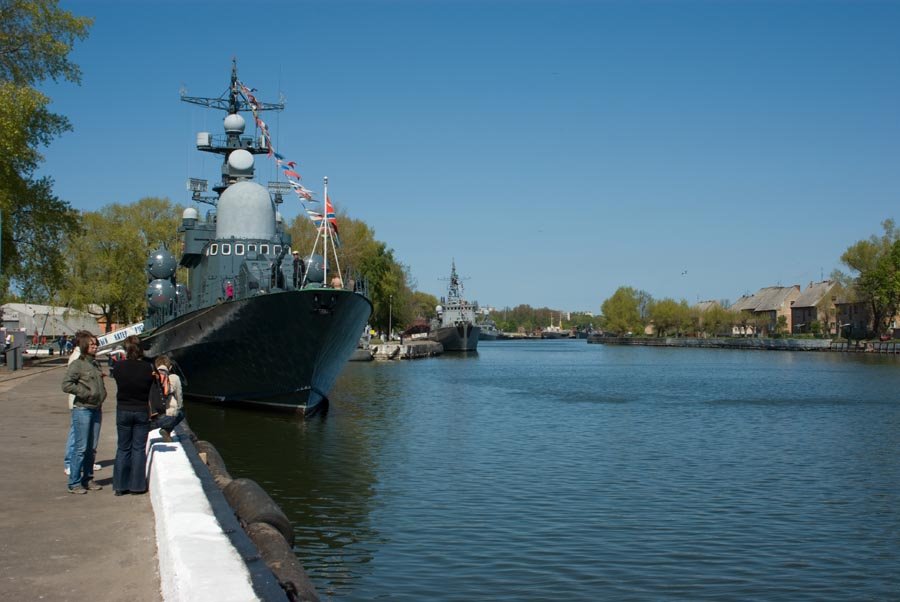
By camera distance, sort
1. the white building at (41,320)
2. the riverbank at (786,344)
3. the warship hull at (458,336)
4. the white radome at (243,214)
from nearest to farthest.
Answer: the white radome at (243,214), the white building at (41,320), the riverbank at (786,344), the warship hull at (458,336)

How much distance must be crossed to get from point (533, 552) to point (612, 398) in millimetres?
27693

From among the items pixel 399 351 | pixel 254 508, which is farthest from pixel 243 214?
pixel 399 351

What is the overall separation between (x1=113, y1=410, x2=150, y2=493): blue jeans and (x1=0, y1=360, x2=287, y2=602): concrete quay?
16 cm

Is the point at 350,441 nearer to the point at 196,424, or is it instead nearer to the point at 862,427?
the point at 196,424

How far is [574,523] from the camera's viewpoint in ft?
46.6

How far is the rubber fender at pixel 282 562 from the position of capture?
272 inches

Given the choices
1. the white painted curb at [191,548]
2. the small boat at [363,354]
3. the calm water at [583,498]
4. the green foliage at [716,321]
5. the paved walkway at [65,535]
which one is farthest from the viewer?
the green foliage at [716,321]

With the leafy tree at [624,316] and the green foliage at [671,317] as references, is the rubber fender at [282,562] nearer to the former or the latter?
the green foliage at [671,317]

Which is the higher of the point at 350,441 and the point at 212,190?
the point at 212,190

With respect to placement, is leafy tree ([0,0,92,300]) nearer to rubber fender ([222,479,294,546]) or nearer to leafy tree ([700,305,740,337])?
rubber fender ([222,479,294,546])

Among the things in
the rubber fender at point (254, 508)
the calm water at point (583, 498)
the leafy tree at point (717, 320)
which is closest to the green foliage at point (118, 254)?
the calm water at point (583, 498)

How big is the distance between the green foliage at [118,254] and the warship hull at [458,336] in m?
49.5

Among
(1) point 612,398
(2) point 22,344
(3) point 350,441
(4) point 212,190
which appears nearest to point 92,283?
(2) point 22,344

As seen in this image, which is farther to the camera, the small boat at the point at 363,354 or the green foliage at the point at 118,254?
the small boat at the point at 363,354
